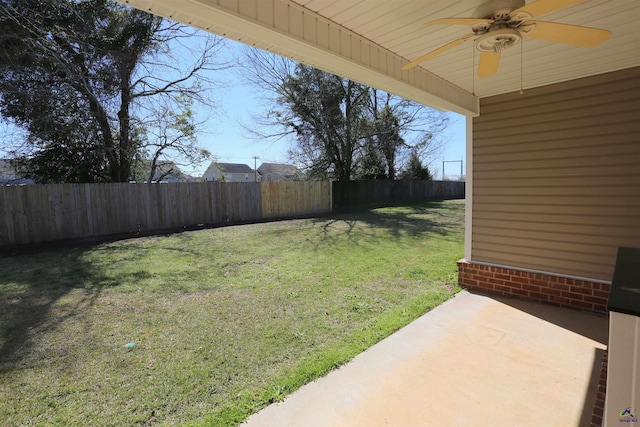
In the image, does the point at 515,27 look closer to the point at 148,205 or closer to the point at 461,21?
the point at 461,21

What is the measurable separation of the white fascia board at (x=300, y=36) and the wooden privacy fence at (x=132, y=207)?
269 inches

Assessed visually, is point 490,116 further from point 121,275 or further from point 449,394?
point 121,275

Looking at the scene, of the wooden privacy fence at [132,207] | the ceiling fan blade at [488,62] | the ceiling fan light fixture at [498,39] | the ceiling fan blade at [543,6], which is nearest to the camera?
the ceiling fan blade at [543,6]

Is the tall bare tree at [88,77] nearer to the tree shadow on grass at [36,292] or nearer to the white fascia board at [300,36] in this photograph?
the tree shadow on grass at [36,292]

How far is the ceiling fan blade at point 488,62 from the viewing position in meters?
2.16

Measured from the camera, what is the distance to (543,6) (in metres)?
1.63

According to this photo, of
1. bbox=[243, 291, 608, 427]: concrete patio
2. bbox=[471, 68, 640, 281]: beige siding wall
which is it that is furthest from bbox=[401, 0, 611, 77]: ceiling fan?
bbox=[243, 291, 608, 427]: concrete patio

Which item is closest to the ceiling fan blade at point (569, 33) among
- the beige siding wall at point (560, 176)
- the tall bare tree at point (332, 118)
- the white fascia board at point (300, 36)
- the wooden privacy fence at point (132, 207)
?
the white fascia board at point (300, 36)

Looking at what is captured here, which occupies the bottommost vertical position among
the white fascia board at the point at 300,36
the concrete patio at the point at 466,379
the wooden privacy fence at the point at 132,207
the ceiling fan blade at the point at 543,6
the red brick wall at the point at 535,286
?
the concrete patio at the point at 466,379

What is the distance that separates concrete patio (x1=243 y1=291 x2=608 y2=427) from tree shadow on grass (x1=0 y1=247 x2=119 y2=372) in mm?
2355

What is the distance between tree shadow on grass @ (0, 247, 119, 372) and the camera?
2.71 metres

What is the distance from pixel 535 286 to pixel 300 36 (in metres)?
3.43

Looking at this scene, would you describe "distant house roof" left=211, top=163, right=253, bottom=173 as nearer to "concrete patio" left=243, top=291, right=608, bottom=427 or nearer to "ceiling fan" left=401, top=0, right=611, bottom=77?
"concrete patio" left=243, top=291, right=608, bottom=427

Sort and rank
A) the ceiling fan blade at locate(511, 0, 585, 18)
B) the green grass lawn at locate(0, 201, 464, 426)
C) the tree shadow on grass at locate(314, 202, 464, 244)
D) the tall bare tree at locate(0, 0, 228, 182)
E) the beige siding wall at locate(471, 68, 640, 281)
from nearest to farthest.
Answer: the ceiling fan blade at locate(511, 0, 585, 18) < the green grass lawn at locate(0, 201, 464, 426) < the beige siding wall at locate(471, 68, 640, 281) < the tall bare tree at locate(0, 0, 228, 182) < the tree shadow on grass at locate(314, 202, 464, 244)
